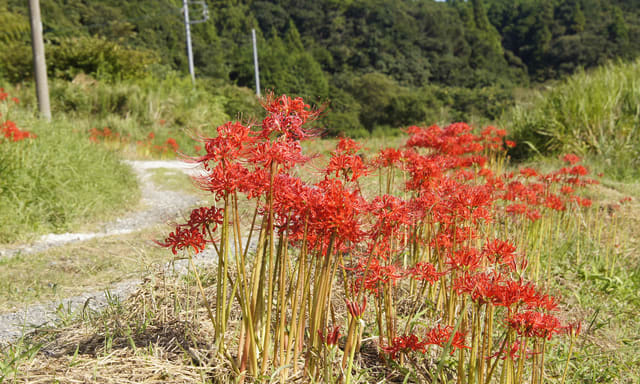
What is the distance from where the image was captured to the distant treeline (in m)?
28.0

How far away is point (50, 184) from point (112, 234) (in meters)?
1.18

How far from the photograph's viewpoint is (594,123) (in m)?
9.01

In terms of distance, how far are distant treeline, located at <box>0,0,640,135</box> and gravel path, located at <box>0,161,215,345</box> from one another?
43.3 ft

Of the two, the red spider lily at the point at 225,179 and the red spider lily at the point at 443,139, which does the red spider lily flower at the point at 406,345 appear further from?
the red spider lily at the point at 443,139

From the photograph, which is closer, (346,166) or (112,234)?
(346,166)

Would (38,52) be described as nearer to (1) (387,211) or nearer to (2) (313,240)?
(2) (313,240)

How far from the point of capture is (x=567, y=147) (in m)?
8.92

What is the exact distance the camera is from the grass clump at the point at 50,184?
5.64 metres

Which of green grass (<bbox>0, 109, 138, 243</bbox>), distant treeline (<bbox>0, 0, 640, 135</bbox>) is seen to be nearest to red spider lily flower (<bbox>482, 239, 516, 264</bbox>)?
green grass (<bbox>0, 109, 138, 243</bbox>)

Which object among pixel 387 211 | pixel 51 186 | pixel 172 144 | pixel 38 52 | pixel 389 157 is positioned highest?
pixel 38 52

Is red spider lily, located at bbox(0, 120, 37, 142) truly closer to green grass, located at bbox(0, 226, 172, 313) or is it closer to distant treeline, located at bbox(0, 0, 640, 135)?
green grass, located at bbox(0, 226, 172, 313)

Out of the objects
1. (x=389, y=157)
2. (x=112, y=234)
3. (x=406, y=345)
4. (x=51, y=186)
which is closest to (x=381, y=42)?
(x=51, y=186)

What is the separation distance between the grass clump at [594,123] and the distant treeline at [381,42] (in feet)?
41.4

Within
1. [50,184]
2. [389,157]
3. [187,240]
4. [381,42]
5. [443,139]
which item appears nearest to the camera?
[187,240]
